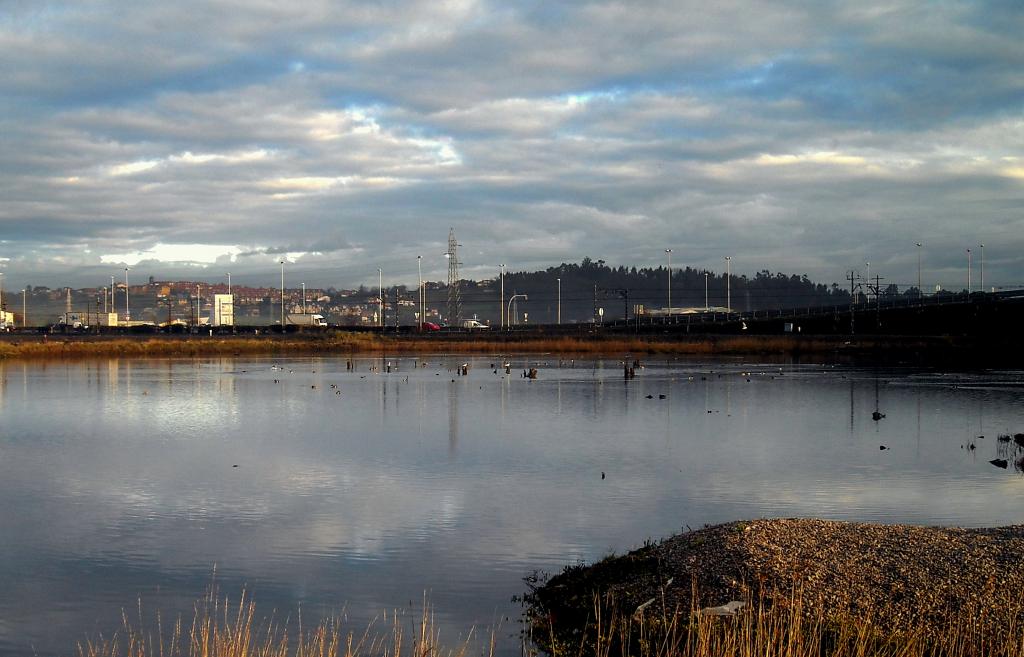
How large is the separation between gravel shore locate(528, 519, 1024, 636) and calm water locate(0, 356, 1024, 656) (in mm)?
1643

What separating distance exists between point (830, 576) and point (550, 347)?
107889 mm

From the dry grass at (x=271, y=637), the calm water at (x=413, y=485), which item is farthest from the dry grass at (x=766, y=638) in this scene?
the calm water at (x=413, y=485)

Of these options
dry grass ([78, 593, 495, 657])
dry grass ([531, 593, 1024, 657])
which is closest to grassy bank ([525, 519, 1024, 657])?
dry grass ([531, 593, 1024, 657])

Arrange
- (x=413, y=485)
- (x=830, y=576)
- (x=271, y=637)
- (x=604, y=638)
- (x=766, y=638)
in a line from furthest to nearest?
(x=413, y=485) → (x=830, y=576) → (x=271, y=637) → (x=604, y=638) → (x=766, y=638)

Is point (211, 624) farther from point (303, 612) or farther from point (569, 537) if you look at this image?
point (569, 537)

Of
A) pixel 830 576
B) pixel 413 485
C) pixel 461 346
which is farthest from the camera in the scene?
pixel 461 346

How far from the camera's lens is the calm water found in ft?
55.4

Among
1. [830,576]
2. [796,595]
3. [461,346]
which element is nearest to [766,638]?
[796,595]

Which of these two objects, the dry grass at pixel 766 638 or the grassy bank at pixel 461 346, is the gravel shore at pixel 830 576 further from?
the grassy bank at pixel 461 346

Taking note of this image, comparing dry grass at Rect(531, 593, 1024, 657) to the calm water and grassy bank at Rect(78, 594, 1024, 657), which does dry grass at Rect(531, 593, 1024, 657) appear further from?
the calm water

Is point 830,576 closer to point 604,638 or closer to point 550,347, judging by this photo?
point 604,638

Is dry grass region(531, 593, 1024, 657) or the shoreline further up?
dry grass region(531, 593, 1024, 657)

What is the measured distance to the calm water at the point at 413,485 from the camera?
16.9 m

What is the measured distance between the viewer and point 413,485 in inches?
1050
